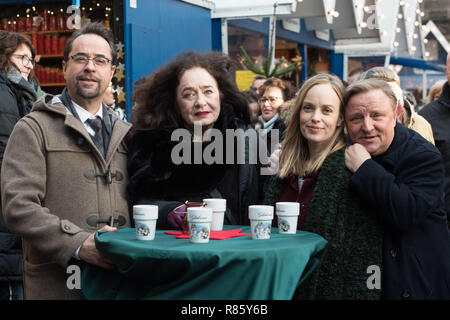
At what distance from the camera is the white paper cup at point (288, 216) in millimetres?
2568

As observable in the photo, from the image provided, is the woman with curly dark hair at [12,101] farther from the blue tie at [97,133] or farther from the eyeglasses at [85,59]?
the eyeglasses at [85,59]

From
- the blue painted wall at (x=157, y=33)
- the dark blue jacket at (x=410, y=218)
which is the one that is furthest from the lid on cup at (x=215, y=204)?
the blue painted wall at (x=157, y=33)

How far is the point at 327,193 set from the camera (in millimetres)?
2674

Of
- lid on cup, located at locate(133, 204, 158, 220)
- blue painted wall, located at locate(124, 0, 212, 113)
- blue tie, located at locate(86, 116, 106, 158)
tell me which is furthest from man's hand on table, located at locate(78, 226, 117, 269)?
blue painted wall, located at locate(124, 0, 212, 113)

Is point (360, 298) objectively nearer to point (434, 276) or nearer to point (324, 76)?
point (434, 276)

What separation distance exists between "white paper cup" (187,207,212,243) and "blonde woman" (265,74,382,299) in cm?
58

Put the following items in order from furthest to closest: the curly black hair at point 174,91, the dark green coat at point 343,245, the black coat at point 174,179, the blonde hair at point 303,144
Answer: the curly black hair at point 174,91 < the black coat at point 174,179 < the blonde hair at point 303,144 < the dark green coat at point 343,245

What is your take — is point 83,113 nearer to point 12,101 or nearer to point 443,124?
point 12,101

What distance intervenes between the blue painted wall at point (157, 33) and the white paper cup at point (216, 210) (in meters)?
5.78

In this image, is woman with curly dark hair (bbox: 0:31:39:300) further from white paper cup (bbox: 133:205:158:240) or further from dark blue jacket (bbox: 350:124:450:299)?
dark blue jacket (bbox: 350:124:450:299)

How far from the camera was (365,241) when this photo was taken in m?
2.58

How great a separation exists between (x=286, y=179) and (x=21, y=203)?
1.36m

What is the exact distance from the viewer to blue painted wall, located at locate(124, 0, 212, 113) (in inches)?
320
